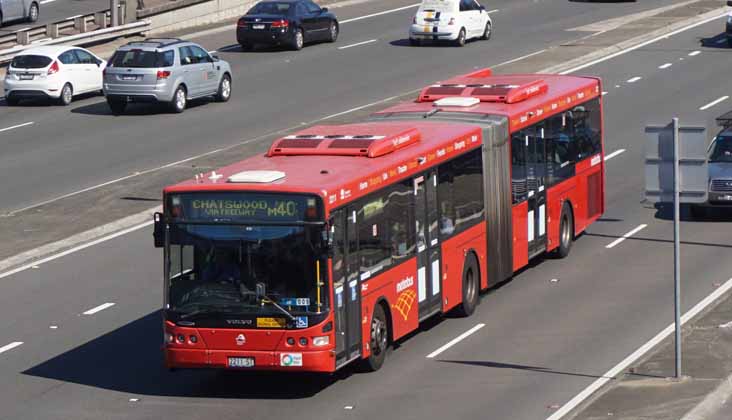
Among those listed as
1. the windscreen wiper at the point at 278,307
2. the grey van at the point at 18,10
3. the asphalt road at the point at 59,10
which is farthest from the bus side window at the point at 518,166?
the grey van at the point at 18,10

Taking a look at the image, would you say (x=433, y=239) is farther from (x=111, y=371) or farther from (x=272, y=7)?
(x=272, y=7)

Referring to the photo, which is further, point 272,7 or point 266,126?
point 272,7

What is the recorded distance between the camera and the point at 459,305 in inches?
842

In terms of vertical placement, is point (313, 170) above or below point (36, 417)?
above

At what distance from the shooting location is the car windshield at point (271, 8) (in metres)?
50.8

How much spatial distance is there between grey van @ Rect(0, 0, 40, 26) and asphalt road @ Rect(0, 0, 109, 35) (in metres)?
0.28

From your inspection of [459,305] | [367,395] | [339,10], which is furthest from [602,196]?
[339,10]

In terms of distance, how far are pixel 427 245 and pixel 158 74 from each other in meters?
21.2

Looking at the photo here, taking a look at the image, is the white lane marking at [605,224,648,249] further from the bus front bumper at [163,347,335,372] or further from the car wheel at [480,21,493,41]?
the car wheel at [480,21,493,41]

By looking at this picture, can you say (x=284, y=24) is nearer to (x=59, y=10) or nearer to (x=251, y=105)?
(x=251, y=105)

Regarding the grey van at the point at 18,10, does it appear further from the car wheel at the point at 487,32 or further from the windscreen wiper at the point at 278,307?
the windscreen wiper at the point at 278,307

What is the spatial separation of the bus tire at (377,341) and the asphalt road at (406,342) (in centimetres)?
15

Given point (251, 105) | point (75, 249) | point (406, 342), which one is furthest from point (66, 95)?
point (406, 342)

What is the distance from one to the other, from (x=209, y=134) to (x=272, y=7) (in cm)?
1470
